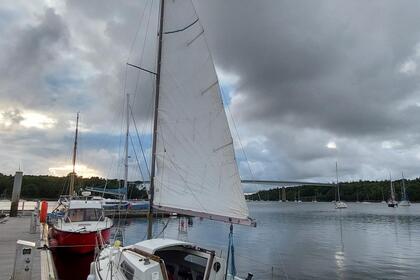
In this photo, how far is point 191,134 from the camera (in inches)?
422

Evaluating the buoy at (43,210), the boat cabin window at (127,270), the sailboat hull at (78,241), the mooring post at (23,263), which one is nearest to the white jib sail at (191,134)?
the boat cabin window at (127,270)

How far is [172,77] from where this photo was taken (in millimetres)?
11633

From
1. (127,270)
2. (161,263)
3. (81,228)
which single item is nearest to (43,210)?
(81,228)

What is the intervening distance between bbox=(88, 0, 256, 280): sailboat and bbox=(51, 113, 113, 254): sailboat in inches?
343

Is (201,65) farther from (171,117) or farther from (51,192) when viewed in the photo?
(51,192)

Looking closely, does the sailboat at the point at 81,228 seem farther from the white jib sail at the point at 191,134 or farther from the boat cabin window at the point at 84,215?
the white jib sail at the point at 191,134

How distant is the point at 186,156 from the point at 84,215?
15336 mm

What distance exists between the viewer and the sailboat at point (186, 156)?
9.32 meters

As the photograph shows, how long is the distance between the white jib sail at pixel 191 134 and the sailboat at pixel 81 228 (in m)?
8.85

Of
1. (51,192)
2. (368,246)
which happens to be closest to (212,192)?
(368,246)

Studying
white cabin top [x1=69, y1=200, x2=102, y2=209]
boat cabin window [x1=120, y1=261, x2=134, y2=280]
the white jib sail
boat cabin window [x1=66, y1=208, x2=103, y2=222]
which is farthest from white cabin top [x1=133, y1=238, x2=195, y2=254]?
white cabin top [x1=69, y1=200, x2=102, y2=209]

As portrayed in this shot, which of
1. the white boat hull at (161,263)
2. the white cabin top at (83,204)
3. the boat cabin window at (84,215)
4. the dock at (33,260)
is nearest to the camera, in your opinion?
the white boat hull at (161,263)

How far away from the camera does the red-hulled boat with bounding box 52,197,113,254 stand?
790 inches

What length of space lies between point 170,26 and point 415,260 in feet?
86.9
